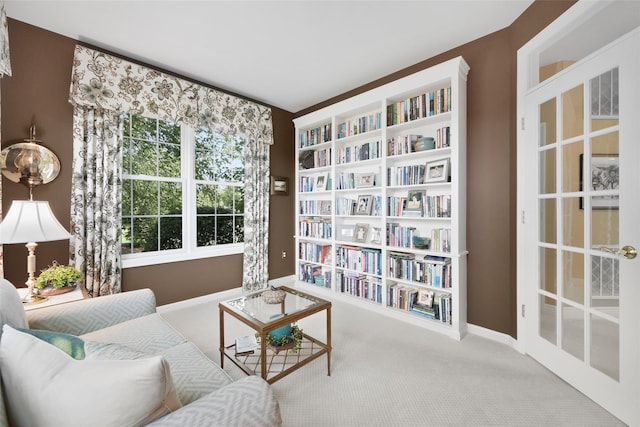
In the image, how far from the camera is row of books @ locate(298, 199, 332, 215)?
12.1 ft

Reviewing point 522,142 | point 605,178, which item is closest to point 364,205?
point 522,142

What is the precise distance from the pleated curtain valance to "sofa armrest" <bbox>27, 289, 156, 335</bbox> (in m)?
1.81

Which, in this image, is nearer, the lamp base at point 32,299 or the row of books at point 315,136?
the lamp base at point 32,299

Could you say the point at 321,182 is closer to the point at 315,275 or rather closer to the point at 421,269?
the point at 315,275

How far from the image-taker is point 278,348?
1.86 meters

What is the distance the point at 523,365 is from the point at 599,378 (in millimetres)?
449

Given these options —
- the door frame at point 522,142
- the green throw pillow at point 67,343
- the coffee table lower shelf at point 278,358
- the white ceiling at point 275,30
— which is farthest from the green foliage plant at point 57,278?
the door frame at point 522,142

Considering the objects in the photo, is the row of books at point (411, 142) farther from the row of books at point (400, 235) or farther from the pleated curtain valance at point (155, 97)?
the pleated curtain valance at point (155, 97)

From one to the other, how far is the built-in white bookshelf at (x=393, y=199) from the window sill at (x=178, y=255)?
95 centimetres

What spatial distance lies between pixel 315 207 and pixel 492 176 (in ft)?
7.03

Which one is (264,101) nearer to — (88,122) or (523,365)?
(88,122)

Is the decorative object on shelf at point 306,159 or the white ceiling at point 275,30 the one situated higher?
the white ceiling at point 275,30

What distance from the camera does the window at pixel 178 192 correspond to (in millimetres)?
2910

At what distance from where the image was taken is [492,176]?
2.38m
